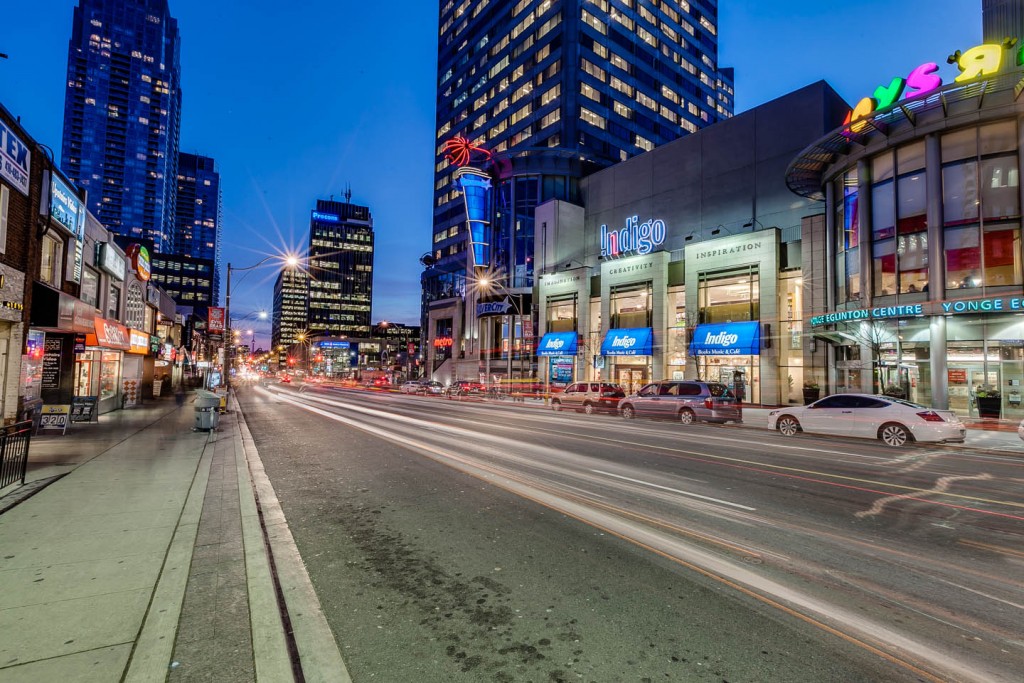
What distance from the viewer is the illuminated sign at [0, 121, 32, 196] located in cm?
1193

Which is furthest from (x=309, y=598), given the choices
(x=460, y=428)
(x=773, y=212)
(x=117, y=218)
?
(x=117, y=218)

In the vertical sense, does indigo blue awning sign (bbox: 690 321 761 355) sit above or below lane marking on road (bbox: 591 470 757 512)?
above

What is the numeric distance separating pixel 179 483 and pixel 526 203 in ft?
163

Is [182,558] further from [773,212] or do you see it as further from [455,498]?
[773,212]

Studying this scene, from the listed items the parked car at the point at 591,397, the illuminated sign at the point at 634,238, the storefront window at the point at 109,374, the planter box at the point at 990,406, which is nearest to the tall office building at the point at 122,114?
the storefront window at the point at 109,374

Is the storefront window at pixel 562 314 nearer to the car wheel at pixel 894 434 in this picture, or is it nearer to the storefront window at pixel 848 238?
the storefront window at pixel 848 238

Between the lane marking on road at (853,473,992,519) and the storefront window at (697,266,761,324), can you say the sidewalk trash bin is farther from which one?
the storefront window at (697,266,761,324)

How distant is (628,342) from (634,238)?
903 cm

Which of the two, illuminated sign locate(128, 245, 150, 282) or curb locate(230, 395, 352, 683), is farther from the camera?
illuminated sign locate(128, 245, 150, 282)

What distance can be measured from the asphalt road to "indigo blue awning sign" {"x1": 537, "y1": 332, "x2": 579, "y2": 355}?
3069cm

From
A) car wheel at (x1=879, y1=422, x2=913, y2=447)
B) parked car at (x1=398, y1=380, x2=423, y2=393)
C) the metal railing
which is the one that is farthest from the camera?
parked car at (x1=398, y1=380, x2=423, y2=393)

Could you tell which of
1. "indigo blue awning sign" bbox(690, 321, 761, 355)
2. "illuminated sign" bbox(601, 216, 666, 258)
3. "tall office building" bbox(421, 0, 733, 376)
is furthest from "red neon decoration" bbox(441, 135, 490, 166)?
"indigo blue awning sign" bbox(690, 321, 761, 355)

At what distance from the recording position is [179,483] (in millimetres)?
8227

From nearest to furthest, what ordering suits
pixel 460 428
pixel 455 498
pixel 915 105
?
pixel 455 498, pixel 460 428, pixel 915 105
